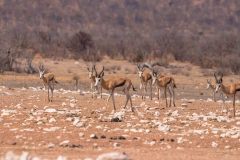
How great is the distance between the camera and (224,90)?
24406 millimetres

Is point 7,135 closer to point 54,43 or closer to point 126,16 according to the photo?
point 54,43

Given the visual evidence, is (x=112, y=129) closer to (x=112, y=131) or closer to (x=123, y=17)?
(x=112, y=131)

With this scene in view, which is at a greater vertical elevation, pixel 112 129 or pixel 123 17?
pixel 123 17

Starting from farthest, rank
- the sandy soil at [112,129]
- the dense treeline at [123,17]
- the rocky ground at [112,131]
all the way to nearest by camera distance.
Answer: the dense treeline at [123,17]
the sandy soil at [112,129]
the rocky ground at [112,131]

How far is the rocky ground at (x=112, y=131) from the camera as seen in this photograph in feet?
47.0

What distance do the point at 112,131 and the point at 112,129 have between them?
0.36m

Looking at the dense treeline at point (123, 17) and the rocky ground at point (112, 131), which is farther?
the dense treeline at point (123, 17)

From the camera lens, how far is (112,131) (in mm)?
17406

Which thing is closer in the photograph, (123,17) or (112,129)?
(112,129)

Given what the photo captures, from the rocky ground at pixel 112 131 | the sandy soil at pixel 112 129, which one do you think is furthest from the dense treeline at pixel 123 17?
the rocky ground at pixel 112 131

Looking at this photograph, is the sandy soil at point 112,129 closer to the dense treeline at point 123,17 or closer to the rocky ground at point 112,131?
the rocky ground at point 112,131

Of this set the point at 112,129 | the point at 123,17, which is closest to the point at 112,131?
the point at 112,129

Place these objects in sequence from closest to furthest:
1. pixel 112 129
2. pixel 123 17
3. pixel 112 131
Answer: pixel 112 131
pixel 112 129
pixel 123 17

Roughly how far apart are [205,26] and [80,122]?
92.0 metres
